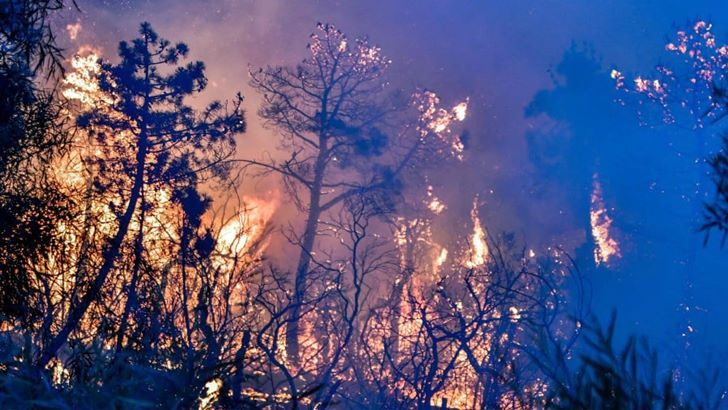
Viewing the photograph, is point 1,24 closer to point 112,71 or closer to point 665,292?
point 112,71

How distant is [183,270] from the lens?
1438 centimetres

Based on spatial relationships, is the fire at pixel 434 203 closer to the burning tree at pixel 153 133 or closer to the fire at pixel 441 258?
the fire at pixel 441 258

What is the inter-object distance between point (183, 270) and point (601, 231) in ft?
121

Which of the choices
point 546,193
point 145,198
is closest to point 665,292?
point 546,193

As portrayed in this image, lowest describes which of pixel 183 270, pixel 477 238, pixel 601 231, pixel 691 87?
pixel 183 270

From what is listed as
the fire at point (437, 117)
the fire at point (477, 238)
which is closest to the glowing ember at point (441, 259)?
the fire at point (477, 238)

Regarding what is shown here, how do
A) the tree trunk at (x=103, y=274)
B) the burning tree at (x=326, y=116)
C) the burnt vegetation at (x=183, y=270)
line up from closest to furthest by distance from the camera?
the burnt vegetation at (x=183, y=270) → the tree trunk at (x=103, y=274) → the burning tree at (x=326, y=116)

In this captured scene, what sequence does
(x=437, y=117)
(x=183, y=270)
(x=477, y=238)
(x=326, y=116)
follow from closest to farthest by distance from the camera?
(x=183, y=270) < (x=326, y=116) < (x=437, y=117) < (x=477, y=238)

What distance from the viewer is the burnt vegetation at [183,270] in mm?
6016

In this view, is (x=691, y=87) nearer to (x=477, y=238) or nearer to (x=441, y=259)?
(x=477, y=238)

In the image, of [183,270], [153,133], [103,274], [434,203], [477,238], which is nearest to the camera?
[103,274]

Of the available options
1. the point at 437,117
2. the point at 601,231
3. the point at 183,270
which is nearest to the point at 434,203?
the point at 437,117

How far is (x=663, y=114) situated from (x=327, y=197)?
78.1 feet

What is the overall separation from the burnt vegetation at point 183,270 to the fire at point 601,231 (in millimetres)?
4439
